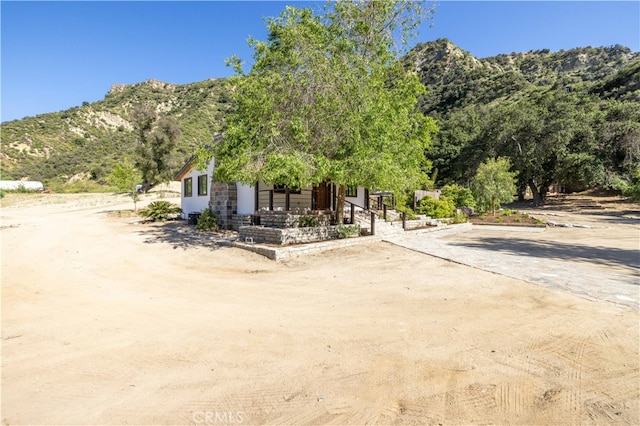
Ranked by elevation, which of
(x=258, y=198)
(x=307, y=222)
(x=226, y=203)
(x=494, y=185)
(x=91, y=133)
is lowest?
(x=307, y=222)

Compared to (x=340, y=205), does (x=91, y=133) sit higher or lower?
higher

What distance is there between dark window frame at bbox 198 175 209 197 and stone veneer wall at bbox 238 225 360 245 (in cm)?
749

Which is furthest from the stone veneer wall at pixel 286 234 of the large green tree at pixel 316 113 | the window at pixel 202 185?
the window at pixel 202 185

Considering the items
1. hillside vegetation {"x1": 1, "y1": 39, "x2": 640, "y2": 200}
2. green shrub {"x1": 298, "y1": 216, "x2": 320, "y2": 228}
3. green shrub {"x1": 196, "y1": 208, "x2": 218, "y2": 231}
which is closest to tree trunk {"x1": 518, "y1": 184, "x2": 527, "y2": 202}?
hillside vegetation {"x1": 1, "y1": 39, "x2": 640, "y2": 200}

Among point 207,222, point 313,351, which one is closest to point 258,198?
point 207,222

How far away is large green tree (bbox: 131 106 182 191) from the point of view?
36156mm

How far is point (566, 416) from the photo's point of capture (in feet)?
8.73

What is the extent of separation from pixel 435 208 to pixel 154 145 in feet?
103

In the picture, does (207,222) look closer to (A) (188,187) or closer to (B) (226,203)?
(B) (226,203)

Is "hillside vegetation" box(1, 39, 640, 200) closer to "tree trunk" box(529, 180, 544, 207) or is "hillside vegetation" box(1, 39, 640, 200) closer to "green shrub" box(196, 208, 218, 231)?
"tree trunk" box(529, 180, 544, 207)

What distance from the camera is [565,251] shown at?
1052 centimetres

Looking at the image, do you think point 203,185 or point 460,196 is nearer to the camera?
point 203,185

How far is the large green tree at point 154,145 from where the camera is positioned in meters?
36.2

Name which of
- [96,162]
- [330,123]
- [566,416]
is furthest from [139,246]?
A: [96,162]
